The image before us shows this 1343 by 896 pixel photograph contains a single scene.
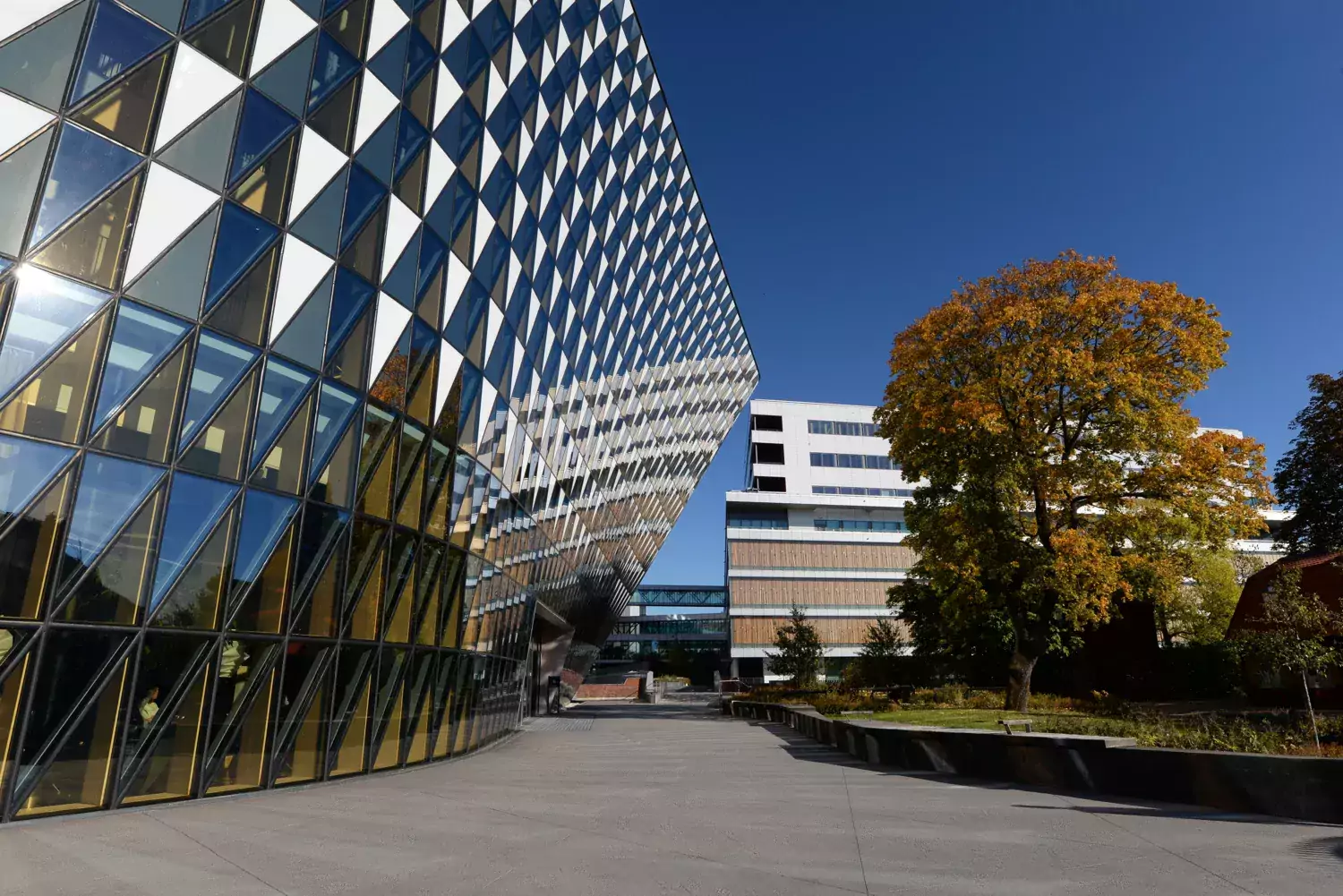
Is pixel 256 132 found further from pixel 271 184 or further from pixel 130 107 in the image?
pixel 130 107

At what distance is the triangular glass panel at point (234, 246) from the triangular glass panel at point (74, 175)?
4.96ft

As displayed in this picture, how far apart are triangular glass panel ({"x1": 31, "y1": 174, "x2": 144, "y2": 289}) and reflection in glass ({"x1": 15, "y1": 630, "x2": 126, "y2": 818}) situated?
14.5 feet

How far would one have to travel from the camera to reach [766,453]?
285ft

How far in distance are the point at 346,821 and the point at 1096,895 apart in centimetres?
769

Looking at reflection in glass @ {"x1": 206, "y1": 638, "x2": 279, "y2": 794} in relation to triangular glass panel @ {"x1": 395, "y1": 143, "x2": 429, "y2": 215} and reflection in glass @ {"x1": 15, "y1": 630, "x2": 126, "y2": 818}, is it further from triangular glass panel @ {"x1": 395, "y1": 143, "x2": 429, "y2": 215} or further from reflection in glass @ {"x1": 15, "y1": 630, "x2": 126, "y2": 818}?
triangular glass panel @ {"x1": 395, "y1": 143, "x2": 429, "y2": 215}

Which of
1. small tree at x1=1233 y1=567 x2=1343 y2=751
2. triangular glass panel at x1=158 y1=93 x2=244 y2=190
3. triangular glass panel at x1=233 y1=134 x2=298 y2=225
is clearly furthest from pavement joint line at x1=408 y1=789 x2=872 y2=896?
small tree at x1=1233 y1=567 x2=1343 y2=751

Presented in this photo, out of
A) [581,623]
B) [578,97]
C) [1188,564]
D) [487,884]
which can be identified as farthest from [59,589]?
[581,623]

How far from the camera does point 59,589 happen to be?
9477 mm

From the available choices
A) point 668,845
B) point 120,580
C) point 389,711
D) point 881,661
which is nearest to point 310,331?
point 120,580

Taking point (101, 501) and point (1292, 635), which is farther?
point (1292, 635)

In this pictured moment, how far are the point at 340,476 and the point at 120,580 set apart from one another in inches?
157

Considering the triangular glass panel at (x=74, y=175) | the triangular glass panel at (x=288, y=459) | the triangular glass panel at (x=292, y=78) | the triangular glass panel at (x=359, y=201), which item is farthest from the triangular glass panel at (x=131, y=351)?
the triangular glass panel at (x=292, y=78)

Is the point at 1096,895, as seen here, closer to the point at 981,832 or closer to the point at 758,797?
the point at 981,832

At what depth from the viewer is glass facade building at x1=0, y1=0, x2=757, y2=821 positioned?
31.3 ft
